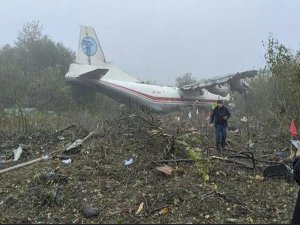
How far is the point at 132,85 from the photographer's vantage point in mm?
24469

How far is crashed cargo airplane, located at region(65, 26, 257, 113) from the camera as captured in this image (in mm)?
24344

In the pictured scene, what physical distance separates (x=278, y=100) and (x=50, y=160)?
8662 mm

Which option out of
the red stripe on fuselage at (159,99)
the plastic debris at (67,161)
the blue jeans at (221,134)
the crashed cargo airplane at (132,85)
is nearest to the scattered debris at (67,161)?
the plastic debris at (67,161)

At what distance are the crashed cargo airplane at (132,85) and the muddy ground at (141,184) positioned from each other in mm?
12258

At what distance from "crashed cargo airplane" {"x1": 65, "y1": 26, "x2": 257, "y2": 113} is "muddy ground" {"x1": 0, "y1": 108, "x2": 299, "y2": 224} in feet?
40.2

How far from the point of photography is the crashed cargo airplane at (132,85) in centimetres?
2434

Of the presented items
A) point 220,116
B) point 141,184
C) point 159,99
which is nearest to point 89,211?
point 141,184

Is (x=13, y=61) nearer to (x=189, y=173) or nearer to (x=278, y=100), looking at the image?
(x=278, y=100)

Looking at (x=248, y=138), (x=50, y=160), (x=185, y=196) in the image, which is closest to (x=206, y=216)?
(x=185, y=196)

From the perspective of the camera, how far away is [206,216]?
6.20 m

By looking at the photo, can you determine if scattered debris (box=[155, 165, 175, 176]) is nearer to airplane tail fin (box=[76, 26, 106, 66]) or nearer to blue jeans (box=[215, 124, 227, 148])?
blue jeans (box=[215, 124, 227, 148])

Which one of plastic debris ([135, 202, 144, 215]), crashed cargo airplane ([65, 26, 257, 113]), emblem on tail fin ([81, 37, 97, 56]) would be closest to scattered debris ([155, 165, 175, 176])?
plastic debris ([135, 202, 144, 215])

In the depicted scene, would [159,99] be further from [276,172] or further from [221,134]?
[276,172]

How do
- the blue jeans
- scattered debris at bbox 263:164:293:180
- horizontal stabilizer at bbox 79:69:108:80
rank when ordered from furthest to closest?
horizontal stabilizer at bbox 79:69:108:80 < the blue jeans < scattered debris at bbox 263:164:293:180
